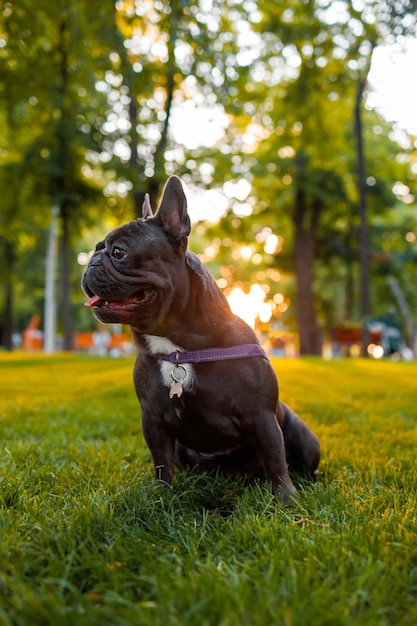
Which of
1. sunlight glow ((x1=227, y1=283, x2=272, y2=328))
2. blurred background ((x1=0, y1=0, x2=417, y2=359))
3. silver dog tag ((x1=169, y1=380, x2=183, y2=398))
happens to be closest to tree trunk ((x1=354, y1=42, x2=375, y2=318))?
blurred background ((x1=0, y1=0, x2=417, y2=359))

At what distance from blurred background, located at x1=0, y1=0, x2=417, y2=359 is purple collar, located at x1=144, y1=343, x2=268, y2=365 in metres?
5.65

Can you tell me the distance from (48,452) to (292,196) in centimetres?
1771

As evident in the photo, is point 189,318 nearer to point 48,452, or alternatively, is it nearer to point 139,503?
point 139,503

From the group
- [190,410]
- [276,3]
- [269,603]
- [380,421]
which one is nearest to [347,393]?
[380,421]

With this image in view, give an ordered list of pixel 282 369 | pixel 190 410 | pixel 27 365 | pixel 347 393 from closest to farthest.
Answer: pixel 190 410, pixel 347 393, pixel 282 369, pixel 27 365

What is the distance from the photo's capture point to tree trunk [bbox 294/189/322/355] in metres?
20.0

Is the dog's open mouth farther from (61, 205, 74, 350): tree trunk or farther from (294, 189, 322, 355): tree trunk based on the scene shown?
(294, 189, 322, 355): tree trunk

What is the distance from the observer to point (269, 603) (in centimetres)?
163

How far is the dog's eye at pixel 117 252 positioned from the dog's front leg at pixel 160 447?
907 mm

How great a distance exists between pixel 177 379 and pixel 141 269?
0.61 meters

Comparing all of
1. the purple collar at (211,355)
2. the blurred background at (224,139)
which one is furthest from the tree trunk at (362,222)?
the purple collar at (211,355)

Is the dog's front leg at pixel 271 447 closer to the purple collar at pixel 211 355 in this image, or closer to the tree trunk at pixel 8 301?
the purple collar at pixel 211 355

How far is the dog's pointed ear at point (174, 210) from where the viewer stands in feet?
9.81

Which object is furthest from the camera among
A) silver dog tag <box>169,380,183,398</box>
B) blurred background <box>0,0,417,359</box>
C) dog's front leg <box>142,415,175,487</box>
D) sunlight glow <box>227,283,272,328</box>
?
blurred background <box>0,0,417,359</box>
